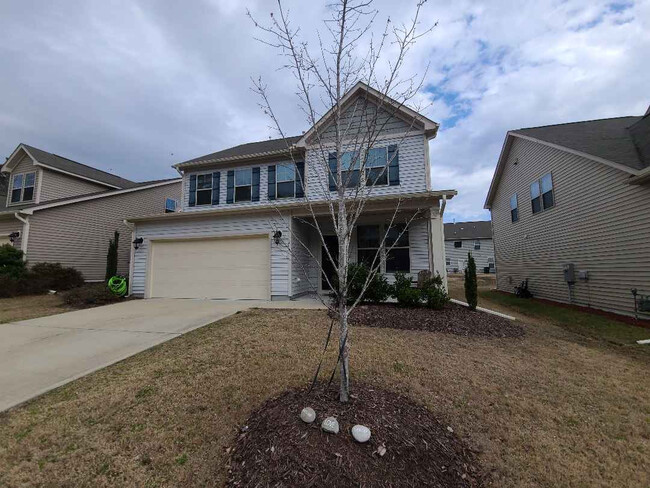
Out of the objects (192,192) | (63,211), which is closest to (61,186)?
(63,211)

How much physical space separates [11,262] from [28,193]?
17.1 feet

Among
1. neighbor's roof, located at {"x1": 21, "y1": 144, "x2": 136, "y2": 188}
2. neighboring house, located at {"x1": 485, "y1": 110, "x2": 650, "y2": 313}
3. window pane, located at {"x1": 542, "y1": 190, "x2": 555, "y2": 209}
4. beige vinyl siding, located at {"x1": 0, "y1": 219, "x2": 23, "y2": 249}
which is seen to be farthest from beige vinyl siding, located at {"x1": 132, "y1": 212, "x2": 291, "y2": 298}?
window pane, located at {"x1": 542, "y1": 190, "x2": 555, "y2": 209}

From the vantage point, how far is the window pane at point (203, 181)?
13.2m

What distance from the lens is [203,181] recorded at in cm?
1325

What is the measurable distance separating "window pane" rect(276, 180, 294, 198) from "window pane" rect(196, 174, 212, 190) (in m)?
3.48

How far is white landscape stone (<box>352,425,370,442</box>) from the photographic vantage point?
214 centimetres

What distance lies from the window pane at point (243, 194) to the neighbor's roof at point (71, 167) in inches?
406

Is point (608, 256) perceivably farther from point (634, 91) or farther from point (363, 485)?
point (363, 485)

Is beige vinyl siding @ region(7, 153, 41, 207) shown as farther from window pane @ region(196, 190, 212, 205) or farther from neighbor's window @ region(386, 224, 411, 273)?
neighbor's window @ region(386, 224, 411, 273)

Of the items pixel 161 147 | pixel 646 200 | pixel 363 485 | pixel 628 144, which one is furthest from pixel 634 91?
pixel 161 147

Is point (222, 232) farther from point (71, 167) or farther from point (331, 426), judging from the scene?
point (71, 167)

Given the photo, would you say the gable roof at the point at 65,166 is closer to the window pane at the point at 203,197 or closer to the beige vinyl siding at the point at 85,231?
the beige vinyl siding at the point at 85,231

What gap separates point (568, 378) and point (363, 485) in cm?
362

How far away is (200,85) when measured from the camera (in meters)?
8.43
